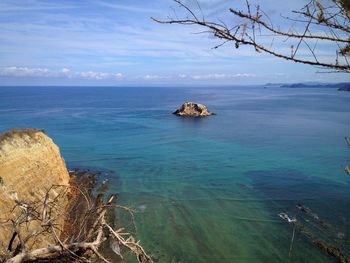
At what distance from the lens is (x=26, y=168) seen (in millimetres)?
24734

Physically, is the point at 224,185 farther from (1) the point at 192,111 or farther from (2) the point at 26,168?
(1) the point at 192,111

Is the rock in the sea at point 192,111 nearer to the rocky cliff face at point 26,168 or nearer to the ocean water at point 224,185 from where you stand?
the ocean water at point 224,185

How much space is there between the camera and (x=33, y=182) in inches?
986

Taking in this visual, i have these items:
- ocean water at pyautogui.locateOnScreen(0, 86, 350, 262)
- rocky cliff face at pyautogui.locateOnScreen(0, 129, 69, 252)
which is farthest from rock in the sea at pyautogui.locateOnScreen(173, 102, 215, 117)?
rocky cliff face at pyautogui.locateOnScreen(0, 129, 69, 252)

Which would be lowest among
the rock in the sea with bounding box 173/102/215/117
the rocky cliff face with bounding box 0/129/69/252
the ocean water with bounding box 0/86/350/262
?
the ocean water with bounding box 0/86/350/262

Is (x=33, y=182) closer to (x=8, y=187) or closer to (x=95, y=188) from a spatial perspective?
(x=8, y=187)

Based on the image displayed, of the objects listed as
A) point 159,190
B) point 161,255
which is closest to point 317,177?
point 159,190

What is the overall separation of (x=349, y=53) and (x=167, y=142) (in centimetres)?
5029

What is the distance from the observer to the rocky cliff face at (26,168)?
21000mm

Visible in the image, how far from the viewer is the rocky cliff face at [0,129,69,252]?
21000mm

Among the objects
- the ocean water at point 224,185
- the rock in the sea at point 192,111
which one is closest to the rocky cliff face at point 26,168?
the ocean water at point 224,185

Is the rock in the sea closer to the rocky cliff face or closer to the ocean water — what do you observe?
the ocean water

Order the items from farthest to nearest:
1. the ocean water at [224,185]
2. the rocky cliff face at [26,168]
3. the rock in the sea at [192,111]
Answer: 1. the rock in the sea at [192,111]
2. the ocean water at [224,185]
3. the rocky cliff face at [26,168]

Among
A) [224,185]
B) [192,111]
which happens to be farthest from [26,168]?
[192,111]
